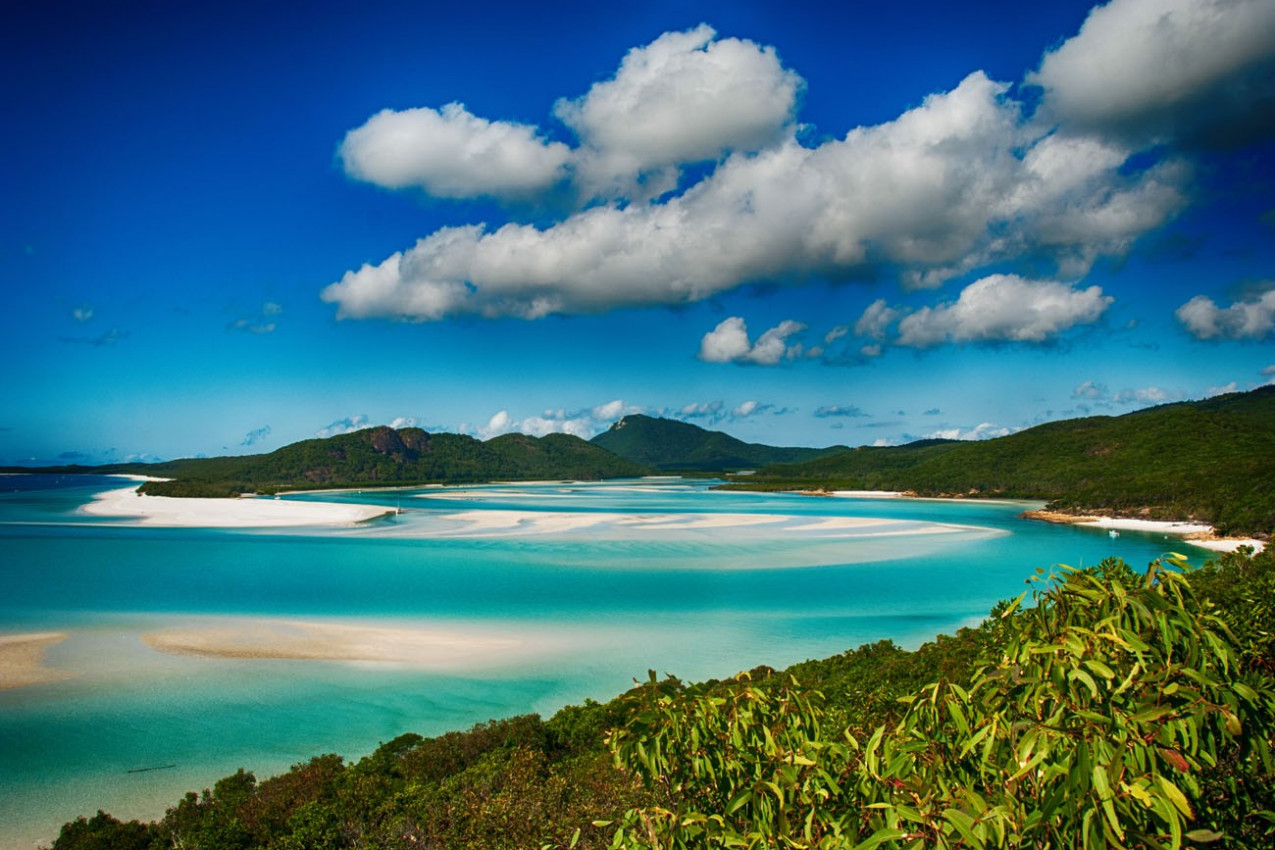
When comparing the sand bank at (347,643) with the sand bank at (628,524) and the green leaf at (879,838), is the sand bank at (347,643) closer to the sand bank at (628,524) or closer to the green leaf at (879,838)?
the green leaf at (879,838)

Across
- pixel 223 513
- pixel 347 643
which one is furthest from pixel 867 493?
pixel 347 643

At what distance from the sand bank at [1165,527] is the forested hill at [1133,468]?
151cm

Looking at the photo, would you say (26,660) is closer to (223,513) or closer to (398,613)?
(398,613)

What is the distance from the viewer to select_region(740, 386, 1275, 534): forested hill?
205 feet

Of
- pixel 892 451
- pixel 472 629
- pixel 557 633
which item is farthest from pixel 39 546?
pixel 892 451

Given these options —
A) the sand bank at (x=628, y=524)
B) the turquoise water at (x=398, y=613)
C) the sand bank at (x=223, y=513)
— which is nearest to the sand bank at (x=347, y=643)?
the turquoise water at (x=398, y=613)

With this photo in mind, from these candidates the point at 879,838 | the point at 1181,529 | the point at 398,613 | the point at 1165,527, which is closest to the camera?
the point at 879,838

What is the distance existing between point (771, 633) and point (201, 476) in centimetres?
17558

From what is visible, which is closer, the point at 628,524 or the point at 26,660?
the point at 26,660

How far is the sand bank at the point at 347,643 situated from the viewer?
20.6m

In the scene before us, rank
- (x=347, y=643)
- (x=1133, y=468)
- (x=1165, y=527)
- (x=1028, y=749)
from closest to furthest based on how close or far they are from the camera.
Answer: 1. (x=1028, y=749)
2. (x=347, y=643)
3. (x=1165, y=527)
4. (x=1133, y=468)

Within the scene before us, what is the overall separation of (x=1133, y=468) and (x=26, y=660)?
108165 millimetres

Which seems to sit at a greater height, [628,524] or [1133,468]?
[1133,468]

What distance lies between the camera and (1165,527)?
60.2 m
